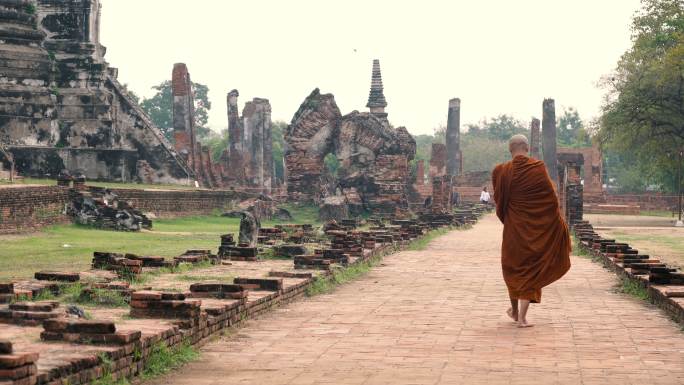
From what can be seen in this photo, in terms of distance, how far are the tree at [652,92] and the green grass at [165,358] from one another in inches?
1112

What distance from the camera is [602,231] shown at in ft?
80.9

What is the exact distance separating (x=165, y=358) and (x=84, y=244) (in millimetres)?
9143

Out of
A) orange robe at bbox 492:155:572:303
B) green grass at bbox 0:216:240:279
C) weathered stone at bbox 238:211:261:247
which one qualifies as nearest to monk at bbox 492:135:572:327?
orange robe at bbox 492:155:572:303

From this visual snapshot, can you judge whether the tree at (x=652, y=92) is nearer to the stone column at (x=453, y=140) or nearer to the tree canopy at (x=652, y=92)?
the tree canopy at (x=652, y=92)

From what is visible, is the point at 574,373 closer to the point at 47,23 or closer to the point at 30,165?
the point at 30,165

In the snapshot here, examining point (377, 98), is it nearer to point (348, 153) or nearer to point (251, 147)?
point (251, 147)

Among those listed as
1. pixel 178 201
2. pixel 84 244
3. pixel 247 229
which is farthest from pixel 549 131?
pixel 84 244

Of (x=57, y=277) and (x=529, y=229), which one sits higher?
(x=529, y=229)

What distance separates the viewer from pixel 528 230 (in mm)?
8922

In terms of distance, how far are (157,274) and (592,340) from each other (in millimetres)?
4436

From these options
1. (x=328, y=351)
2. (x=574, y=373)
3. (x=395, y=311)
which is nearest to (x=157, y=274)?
(x=395, y=311)

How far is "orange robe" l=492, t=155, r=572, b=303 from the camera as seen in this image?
8758 millimetres

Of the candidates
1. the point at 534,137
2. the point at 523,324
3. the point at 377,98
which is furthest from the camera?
the point at 534,137

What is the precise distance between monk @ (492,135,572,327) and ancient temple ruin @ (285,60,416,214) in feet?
67.9
